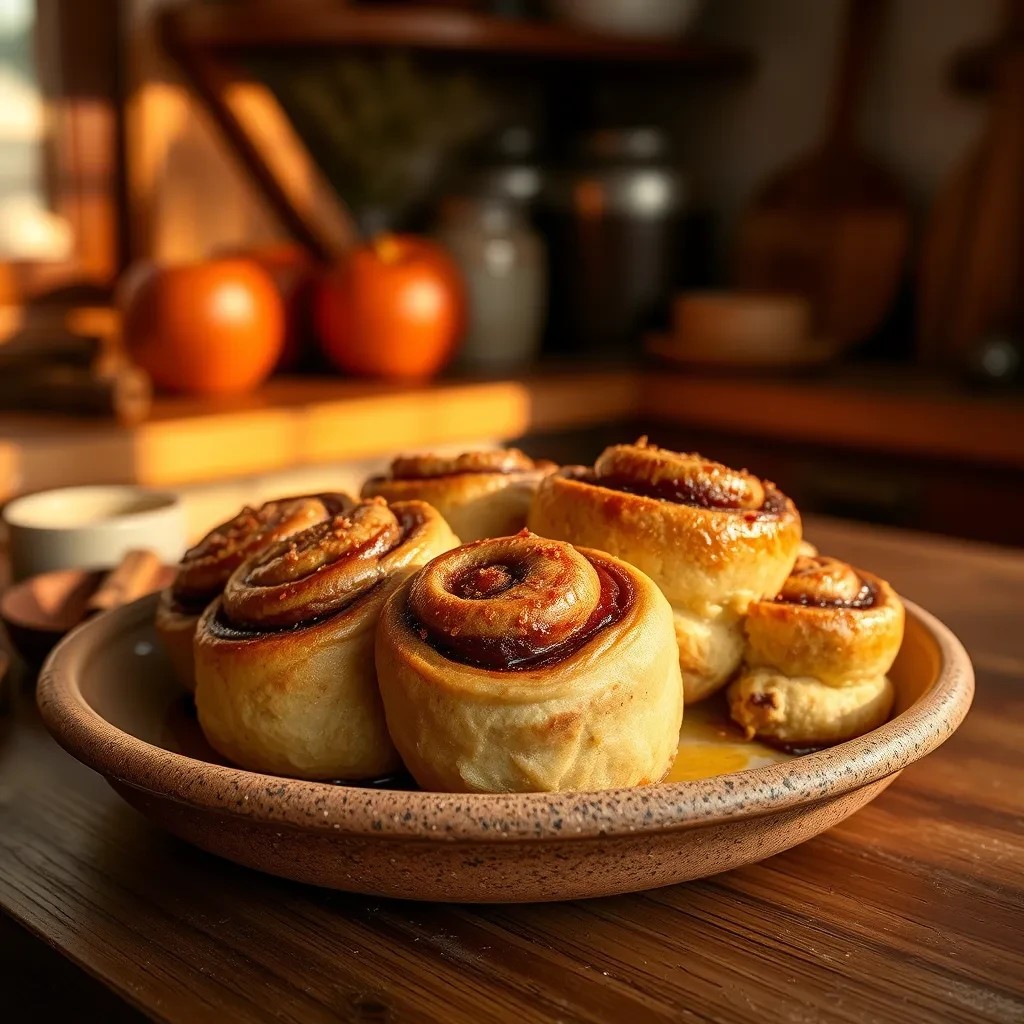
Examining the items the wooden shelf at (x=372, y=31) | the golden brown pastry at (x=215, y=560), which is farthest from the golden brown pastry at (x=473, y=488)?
the wooden shelf at (x=372, y=31)

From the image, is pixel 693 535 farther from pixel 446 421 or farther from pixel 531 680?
pixel 446 421

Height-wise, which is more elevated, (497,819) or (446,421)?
(497,819)

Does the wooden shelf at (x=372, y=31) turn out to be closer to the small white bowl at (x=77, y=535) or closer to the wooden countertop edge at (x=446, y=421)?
the wooden countertop edge at (x=446, y=421)

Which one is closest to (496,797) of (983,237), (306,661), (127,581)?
(306,661)

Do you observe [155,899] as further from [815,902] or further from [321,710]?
[815,902]

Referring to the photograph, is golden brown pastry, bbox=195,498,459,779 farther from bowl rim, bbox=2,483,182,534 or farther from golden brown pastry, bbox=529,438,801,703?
bowl rim, bbox=2,483,182,534

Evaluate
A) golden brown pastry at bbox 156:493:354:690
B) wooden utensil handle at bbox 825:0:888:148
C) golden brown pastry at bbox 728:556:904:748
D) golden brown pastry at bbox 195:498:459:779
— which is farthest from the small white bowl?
wooden utensil handle at bbox 825:0:888:148

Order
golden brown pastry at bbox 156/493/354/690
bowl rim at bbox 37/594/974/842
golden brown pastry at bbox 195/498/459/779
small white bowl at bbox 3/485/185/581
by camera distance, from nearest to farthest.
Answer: bowl rim at bbox 37/594/974/842
golden brown pastry at bbox 195/498/459/779
golden brown pastry at bbox 156/493/354/690
small white bowl at bbox 3/485/185/581
